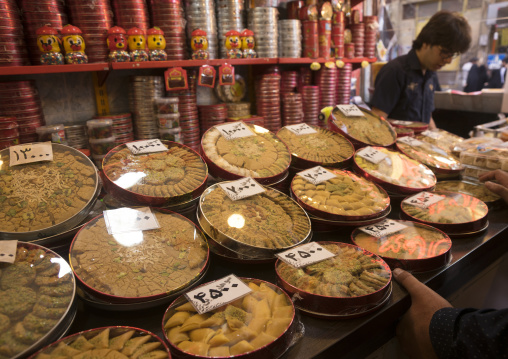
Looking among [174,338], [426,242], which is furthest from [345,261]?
[174,338]

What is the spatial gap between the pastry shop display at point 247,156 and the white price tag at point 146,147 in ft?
0.66

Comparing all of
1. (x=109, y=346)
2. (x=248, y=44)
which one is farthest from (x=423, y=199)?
(x=248, y=44)

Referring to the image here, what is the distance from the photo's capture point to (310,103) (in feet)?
10.4

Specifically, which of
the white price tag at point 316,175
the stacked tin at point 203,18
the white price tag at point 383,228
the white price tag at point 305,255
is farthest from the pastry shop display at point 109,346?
the stacked tin at point 203,18

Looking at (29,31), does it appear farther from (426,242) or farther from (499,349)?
(499,349)

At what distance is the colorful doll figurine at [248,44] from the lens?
8.41 ft

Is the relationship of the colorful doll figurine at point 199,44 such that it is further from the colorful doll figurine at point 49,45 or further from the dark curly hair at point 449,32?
the dark curly hair at point 449,32

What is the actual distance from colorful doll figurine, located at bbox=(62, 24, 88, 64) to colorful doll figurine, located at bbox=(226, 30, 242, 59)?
0.99m

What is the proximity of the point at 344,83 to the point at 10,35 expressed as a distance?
9.10ft

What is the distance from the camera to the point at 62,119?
2381mm

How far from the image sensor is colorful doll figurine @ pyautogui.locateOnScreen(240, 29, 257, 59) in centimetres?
256

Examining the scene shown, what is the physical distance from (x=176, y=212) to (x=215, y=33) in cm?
170

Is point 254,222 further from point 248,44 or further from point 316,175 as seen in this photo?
point 248,44

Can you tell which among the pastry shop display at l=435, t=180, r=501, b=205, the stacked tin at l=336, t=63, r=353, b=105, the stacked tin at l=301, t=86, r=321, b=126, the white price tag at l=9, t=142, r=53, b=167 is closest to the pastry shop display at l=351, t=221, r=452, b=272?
the pastry shop display at l=435, t=180, r=501, b=205
